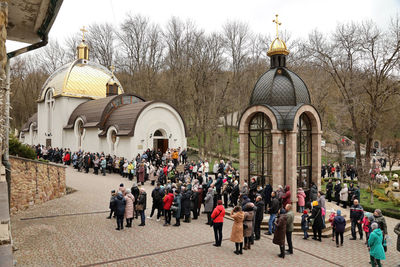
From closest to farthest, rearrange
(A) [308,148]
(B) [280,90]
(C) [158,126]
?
1. (B) [280,90]
2. (A) [308,148]
3. (C) [158,126]

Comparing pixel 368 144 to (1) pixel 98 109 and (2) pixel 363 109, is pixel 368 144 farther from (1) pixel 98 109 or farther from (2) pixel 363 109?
(1) pixel 98 109

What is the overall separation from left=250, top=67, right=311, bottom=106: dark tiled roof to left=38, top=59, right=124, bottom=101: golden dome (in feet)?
77.4

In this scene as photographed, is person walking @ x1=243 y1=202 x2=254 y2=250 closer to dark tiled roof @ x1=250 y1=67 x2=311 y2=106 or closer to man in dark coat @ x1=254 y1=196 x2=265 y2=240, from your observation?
man in dark coat @ x1=254 y1=196 x2=265 y2=240

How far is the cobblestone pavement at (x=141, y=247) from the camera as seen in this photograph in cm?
768

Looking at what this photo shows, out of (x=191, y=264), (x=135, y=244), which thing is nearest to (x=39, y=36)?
(x=135, y=244)

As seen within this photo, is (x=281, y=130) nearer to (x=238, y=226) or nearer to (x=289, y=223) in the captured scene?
(x=289, y=223)

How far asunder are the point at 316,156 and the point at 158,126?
1517cm

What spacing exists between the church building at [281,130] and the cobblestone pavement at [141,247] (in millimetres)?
3098

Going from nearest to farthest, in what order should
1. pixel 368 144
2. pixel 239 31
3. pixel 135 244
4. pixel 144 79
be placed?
1. pixel 135 244
2. pixel 368 144
3. pixel 239 31
4. pixel 144 79

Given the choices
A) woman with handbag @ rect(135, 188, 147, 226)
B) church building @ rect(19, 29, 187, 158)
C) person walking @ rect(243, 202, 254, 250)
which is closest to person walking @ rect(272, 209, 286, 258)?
person walking @ rect(243, 202, 254, 250)

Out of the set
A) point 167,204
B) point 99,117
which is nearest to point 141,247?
point 167,204

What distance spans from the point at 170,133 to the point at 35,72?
114ft

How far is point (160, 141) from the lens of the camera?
27.4 metres

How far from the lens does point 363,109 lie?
68.0 ft
